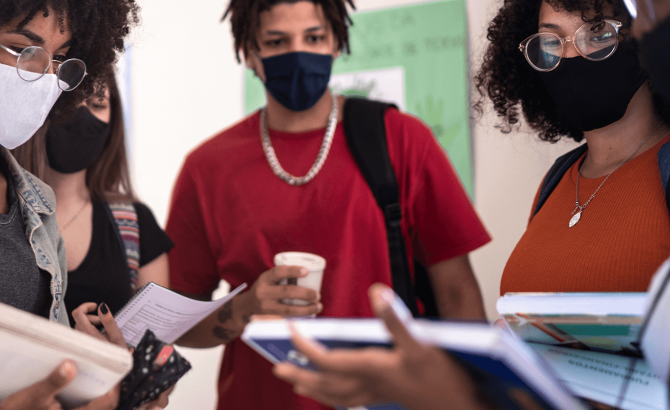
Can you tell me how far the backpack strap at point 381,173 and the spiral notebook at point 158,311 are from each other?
43cm

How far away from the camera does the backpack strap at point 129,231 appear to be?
4.72 ft

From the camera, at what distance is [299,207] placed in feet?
4.67

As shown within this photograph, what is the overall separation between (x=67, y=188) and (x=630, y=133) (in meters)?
1.47

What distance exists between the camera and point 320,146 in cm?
149

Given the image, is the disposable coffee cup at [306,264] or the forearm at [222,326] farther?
the forearm at [222,326]

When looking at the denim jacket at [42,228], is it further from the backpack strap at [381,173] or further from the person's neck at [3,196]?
the backpack strap at [381,173]

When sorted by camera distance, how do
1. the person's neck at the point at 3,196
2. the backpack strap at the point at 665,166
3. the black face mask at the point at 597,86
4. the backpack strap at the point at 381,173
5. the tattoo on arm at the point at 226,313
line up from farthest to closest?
the tattoo on arm at the point at 226,313 → the backpack strap at the point at 381,173 → the person's neck at the point at 3,196 → the black face mask at the point at 597,86 → the backpack strap at the point at 665,166

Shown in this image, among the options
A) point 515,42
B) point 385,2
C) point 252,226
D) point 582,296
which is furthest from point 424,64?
point 582,296

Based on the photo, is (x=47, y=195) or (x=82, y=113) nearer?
(x=47, y=195)

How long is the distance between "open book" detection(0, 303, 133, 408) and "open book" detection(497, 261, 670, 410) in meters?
0.54

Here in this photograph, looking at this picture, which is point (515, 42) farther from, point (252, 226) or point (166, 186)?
point (166, 186)

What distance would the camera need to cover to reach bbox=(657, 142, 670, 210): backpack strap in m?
0.82

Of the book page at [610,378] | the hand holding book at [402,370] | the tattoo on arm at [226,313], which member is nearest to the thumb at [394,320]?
the hand holding book at [402,370]

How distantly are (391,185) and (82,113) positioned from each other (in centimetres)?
88
